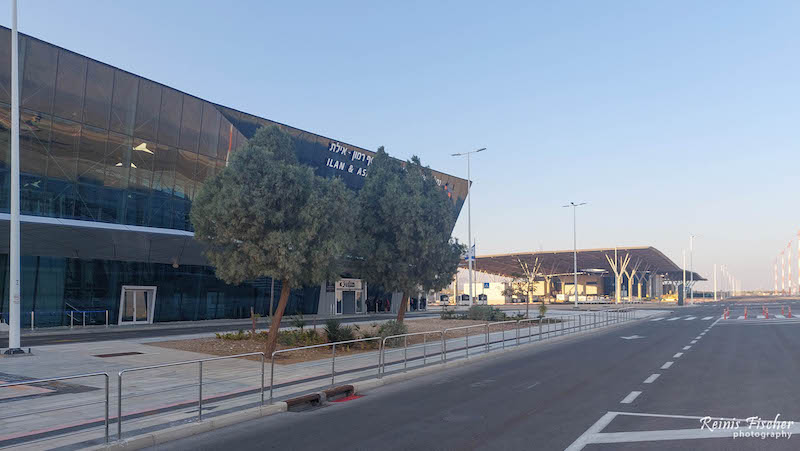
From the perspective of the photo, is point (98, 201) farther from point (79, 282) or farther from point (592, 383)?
point (592, 383)

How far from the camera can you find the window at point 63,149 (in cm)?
3111

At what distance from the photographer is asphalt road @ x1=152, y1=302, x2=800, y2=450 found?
28.2ft

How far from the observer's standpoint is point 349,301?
5422 cm

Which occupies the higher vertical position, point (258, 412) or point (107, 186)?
point (107, 186)

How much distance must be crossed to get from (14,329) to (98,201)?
16.3 metres

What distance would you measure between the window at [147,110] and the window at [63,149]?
11.3ft

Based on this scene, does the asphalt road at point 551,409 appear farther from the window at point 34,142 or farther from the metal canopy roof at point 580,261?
the metal canopy roof at point 580,261

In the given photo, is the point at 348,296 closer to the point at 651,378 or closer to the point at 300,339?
the point at 300,339

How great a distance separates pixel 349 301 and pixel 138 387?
43593mm

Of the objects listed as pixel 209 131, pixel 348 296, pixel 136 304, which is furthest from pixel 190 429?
pixel 348 296

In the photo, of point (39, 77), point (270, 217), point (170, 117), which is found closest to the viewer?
point (270, 217)

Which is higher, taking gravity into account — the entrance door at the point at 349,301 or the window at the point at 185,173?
the window at the point at 185,173

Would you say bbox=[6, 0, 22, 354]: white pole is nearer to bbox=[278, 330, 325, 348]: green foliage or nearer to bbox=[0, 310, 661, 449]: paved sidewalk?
bbox=[0, 310, 661, 449]: paved sidewalk

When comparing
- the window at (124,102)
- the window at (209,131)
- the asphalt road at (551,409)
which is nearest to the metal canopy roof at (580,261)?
the window at (209,131)
